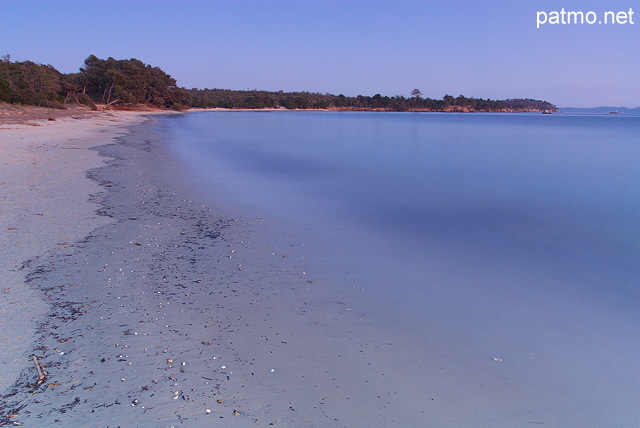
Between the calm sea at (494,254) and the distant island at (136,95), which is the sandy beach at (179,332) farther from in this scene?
the distant island at (136,95)

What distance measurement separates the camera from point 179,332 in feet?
12.2

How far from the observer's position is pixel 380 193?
11.1m

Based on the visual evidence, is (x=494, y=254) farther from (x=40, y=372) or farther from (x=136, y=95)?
(x=136, y=95)

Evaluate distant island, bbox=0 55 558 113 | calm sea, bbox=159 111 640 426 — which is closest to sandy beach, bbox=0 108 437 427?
calm sea, bbox=159 111 640 426

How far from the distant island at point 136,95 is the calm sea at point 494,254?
22.6 m

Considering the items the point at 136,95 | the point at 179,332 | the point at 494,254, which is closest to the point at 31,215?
the point at 179,332

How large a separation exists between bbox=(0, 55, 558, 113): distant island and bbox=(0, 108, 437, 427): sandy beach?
25.6 metres

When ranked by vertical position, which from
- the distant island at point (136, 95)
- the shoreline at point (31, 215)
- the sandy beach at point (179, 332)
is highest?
the distant island at point (136, 95)

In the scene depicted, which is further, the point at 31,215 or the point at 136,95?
the point at 136,95

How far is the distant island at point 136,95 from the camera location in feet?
99.8

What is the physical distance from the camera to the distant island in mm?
30406

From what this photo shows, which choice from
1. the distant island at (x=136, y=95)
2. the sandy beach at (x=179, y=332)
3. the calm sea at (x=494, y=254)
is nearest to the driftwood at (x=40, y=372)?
the sandy beach at (x=179, y=332)

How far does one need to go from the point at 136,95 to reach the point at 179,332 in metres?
61.2

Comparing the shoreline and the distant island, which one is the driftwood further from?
the distant island
